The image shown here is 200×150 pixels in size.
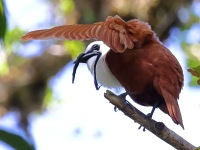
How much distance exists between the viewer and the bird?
2.26 metres

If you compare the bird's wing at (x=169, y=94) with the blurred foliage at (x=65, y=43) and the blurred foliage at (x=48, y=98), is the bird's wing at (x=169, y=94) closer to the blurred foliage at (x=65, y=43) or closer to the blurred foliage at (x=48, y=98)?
the blurred foliage at (x=65, y=43)

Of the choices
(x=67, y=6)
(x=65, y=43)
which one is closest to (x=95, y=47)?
(x=65, y=43)

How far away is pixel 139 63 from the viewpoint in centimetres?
243

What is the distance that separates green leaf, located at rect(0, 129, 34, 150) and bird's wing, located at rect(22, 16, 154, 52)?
836 mm

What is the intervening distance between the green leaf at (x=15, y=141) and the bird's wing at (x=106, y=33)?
0.84m

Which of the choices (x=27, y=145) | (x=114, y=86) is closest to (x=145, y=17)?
(x=114, y=86)

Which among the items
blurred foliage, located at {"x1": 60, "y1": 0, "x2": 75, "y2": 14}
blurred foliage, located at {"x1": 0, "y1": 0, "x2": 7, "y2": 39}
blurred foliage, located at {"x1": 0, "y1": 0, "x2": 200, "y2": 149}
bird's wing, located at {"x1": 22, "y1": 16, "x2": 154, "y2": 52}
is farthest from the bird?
blurred foliage, located at {"x1": 60, "y1": 0, "x2": 75, "y2": 14}

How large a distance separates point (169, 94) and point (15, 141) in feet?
3.74

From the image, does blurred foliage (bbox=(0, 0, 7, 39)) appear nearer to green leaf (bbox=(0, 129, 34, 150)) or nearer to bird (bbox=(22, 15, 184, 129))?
green leaf (bbox=(0, 129, 34, 150))

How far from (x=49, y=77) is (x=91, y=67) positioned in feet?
10.9

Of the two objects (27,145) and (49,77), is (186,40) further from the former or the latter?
(27,145)

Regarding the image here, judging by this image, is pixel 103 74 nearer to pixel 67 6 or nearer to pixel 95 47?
pixel 95 47

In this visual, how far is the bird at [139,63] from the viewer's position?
2.26m

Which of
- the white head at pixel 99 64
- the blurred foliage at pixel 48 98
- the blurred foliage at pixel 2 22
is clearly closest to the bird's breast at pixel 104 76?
the white head at pixel 99 64
